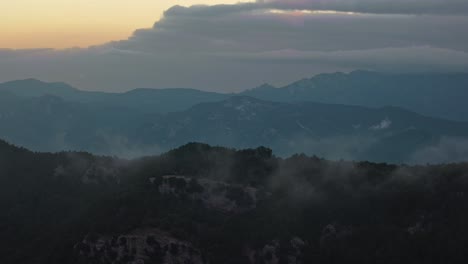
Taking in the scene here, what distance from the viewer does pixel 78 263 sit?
551 ft

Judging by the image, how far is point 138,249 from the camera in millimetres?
165000

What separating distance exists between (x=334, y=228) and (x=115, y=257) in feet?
206

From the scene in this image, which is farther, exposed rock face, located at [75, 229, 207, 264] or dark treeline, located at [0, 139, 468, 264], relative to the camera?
dark treeline, located at [0, 139, 468, 264]

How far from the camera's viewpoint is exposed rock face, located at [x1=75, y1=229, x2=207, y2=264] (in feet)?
538

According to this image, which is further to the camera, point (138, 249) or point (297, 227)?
→ point (297, 227)

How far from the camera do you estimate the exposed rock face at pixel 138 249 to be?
538 ft

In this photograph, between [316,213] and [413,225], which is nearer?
[413,225]

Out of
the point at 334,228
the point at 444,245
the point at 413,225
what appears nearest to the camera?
the point at 444,245

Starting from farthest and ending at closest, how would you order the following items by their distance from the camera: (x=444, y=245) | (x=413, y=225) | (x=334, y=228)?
(x=334, y=228) → (x=413, y=225) → (x=444, y=245)

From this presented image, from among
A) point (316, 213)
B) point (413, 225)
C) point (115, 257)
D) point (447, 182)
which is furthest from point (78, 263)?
point (447, 182)

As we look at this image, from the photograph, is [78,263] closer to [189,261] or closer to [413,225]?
[189,261]

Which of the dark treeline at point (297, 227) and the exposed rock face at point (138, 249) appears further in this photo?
the dark treeline at point (297, 227)

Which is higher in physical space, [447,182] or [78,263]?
[447,182]

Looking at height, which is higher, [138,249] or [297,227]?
[138,249]
